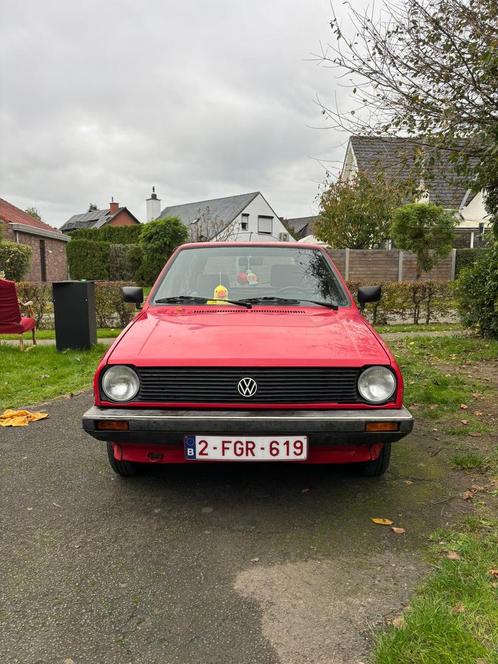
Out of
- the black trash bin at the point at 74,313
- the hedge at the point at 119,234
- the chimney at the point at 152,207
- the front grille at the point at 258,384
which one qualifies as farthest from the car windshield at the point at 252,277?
the chimney at the point at 152,207

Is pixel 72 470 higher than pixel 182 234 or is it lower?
lower

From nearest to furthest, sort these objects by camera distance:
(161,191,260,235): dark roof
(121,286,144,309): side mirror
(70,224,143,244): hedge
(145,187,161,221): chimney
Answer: (121,286,144,309): side mirror → (70,224,143,244): hedge → (161,191,260,235): dark roof → (145,187,161,221): chimney

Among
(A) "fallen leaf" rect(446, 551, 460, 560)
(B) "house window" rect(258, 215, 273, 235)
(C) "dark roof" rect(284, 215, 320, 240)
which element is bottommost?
(A) "fallen leaf" rect(446, 551, 460, 560)

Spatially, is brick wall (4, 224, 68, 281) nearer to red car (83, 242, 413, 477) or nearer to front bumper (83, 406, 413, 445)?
red car (83, 242, 413, 477)

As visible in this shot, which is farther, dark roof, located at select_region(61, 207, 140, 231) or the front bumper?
dark roof, located at select_region(61, 207, 140, 231)

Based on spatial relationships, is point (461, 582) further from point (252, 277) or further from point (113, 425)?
point (252, 277)

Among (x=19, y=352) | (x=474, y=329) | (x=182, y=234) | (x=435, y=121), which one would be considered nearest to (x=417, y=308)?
(x=474, y=329)

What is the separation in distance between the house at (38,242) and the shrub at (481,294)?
22.2 meters

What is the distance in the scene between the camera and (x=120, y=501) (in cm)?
313

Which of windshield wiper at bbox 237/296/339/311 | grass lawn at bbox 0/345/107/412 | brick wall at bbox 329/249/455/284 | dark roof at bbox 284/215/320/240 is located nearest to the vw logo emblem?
windshield wiper at bbox 237/296/339/311

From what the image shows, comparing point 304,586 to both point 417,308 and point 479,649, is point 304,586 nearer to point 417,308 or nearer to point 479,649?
point 479,649

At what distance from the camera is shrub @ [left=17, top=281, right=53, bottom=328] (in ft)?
36.3

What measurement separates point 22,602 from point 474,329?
835 centimetres

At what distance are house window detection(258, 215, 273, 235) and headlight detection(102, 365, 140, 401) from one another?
145ft
